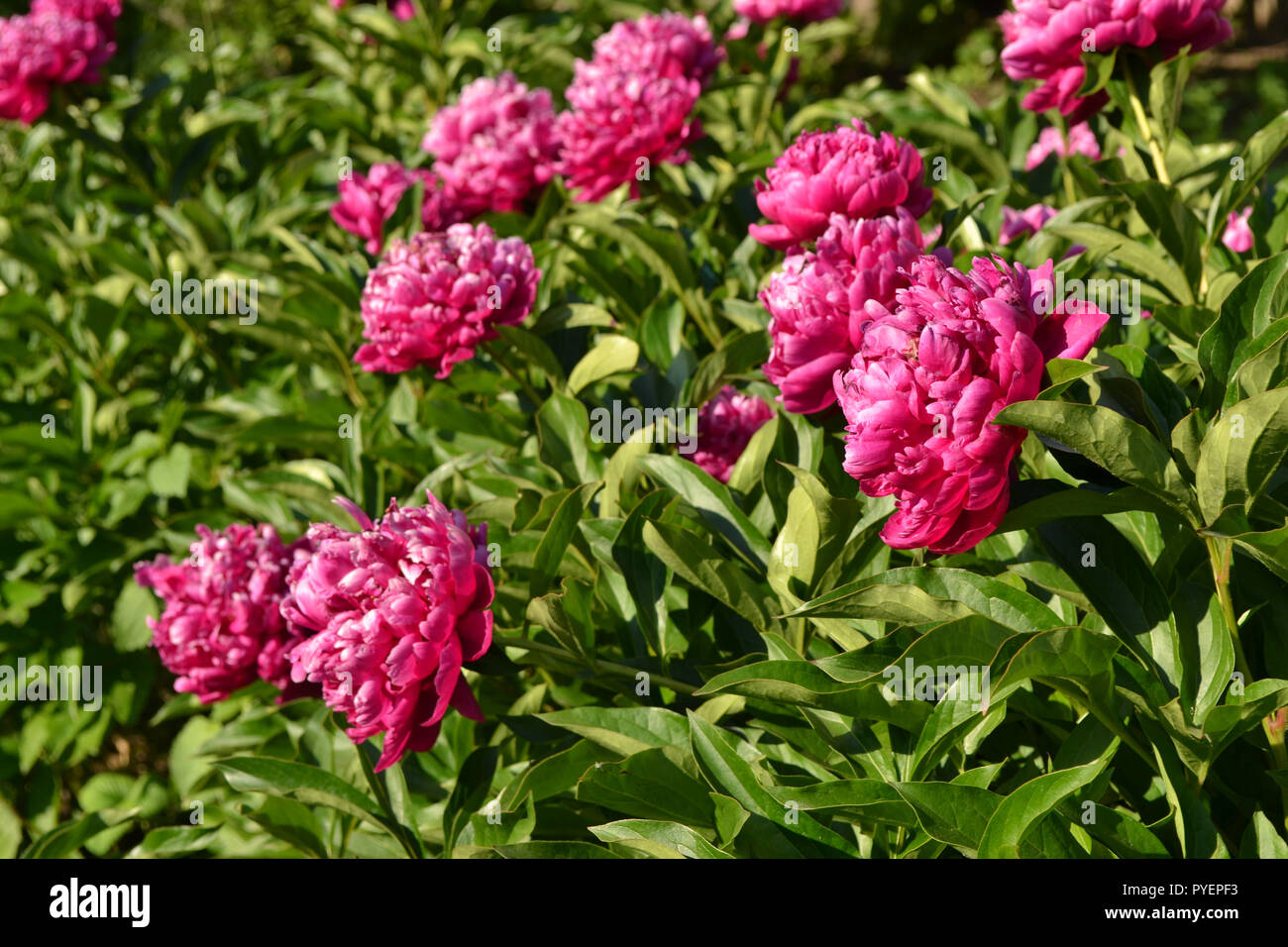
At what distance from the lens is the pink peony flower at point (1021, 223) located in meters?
2.21

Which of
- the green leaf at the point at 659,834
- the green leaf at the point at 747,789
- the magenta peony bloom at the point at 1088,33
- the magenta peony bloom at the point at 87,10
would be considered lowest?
the green leaf at the point at 659,834

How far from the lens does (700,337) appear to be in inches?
101

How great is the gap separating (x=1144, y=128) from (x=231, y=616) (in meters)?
1.83

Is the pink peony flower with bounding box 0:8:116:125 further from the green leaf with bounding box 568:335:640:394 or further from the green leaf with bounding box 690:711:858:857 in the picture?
the green leaf with bounding box 690:711:858:857

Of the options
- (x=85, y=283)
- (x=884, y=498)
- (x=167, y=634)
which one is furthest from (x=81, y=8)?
(x=884, y=498)

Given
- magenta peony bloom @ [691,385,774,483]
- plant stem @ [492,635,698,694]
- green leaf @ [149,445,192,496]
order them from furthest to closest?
green leaf @ [149,445,192,496]
magenta peony bloom @ [691,385,774,483]
plant stem @ [492,635,698,694]

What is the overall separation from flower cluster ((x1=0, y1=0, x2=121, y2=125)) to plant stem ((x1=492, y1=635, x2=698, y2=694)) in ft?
8.81

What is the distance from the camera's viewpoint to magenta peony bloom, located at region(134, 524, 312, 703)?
2049 mm

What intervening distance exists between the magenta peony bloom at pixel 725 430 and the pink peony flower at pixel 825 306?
0.61 metres

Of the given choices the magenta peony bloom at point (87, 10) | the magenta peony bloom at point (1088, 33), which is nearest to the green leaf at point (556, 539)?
the magenta peony bloom at point (1088, 33)

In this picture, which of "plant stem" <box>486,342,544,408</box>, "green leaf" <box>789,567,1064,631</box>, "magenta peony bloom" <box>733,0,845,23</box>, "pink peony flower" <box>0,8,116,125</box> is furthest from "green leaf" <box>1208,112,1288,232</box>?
"pink peony flower" <box>0,8,116,125</box>

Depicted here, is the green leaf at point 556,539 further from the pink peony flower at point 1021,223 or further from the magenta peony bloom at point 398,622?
the pink peony flower at point 1021,223

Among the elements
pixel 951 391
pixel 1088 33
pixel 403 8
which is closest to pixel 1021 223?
pixel 1088 33

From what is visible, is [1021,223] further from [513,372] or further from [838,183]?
[513,372]
